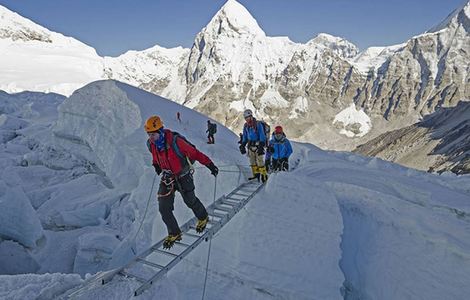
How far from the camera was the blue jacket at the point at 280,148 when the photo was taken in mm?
9648

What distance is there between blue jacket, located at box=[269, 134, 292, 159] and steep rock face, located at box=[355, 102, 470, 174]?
5973 cm

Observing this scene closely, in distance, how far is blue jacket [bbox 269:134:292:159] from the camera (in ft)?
31.7

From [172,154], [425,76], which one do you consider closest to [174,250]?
[172,154]

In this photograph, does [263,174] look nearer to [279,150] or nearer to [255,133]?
[255,133]

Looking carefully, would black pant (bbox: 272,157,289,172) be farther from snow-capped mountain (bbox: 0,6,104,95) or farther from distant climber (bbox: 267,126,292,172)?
snow-capped mountain (bbox: 0,6,104,95)

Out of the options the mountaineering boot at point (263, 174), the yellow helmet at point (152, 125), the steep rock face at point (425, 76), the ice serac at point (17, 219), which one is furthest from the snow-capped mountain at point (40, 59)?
the steep rock face at point (425, 76)

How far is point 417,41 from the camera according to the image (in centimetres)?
15388

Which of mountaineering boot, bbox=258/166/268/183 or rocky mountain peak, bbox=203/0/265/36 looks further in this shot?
rocky mountain peak, bbox=203/0/265/36

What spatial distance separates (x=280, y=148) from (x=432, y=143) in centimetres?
8351

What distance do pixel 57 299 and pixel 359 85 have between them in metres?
175

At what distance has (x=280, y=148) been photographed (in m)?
9.75

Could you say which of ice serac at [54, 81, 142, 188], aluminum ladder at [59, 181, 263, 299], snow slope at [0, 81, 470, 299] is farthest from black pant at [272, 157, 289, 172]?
ice serac at [54, 81, 142, 188]

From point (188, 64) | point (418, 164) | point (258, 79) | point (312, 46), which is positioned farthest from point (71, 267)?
point (188, 64)

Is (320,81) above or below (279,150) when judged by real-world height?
above
